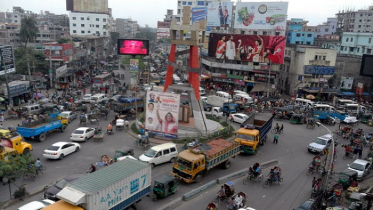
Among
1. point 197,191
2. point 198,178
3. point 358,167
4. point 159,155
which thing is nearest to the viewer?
point 197,191

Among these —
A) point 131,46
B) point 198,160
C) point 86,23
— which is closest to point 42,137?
point 198,160

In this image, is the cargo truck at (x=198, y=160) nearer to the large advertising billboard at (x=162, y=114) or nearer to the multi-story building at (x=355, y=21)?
the large advertising billboard at (x=162, y=114)

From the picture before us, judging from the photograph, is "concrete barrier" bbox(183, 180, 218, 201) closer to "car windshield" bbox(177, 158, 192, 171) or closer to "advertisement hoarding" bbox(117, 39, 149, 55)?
"car windshield" bbox(177, 158, 192, 171)

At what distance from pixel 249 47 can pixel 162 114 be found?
28495 mm

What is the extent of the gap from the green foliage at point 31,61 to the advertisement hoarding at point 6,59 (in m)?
11.9

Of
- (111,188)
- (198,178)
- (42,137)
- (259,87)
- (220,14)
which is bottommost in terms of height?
(42,137)

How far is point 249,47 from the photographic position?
49750 millimetres

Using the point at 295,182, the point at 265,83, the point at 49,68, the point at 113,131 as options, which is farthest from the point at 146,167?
the point at 49,68

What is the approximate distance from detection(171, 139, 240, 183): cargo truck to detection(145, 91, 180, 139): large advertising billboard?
577cm

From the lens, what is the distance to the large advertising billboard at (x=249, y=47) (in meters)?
47.7

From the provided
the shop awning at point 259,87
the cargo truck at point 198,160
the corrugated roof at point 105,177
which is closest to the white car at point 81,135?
the cargo truck at point 198,160

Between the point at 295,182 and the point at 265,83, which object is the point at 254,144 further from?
the point at 265,83

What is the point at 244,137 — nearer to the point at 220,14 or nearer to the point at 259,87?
the point at 259,87

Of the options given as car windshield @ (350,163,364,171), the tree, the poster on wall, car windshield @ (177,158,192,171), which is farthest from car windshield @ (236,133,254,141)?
the tree
